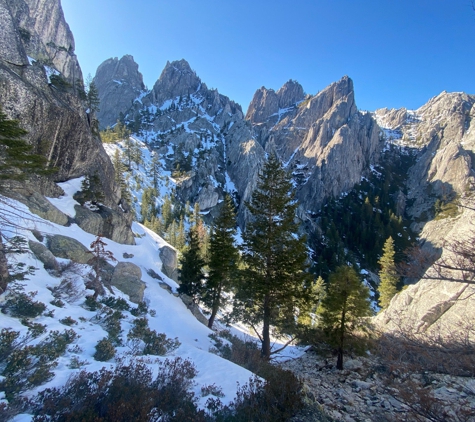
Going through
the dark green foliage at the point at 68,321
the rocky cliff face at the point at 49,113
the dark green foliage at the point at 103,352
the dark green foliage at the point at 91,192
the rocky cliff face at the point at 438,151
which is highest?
the rocky cliff face at the point at 438,151

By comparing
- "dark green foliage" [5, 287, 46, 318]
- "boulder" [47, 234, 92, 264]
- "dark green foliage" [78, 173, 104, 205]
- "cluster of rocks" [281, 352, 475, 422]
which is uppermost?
"dark green foliage" [78, 173, 104, 205]

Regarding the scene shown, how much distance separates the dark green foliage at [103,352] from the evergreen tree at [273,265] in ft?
21.3

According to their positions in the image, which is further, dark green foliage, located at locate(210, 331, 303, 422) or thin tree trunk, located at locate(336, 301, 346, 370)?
thin tree trunk, located at locate(336, 301, 346, 370)

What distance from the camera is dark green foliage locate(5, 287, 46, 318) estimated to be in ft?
25.4

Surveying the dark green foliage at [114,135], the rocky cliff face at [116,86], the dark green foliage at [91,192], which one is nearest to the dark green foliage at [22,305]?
the dark green foliage at [91,192]

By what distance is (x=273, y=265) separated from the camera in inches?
472

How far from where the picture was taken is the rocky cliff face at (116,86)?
162 meters

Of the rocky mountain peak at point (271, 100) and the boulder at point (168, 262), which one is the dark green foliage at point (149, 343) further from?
the rocky mountain peak at point (271, 100)

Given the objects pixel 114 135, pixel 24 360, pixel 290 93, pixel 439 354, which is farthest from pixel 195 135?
pixel 439 354

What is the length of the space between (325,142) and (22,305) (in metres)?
144

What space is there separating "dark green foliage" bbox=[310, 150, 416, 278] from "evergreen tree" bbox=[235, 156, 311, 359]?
2559 inches

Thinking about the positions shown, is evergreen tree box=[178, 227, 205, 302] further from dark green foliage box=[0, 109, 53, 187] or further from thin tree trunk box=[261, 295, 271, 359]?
dark green foliage box=[0, 109, 53, 187]

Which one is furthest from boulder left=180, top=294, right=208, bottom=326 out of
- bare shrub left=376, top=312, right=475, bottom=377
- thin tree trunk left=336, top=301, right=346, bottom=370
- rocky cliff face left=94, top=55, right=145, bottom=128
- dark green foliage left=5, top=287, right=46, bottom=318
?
rocky cliff face left=94, top=55, right=145, bottom=128

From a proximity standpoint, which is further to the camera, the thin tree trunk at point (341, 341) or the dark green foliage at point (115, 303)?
the thin tree trunk at point (341, 341)
